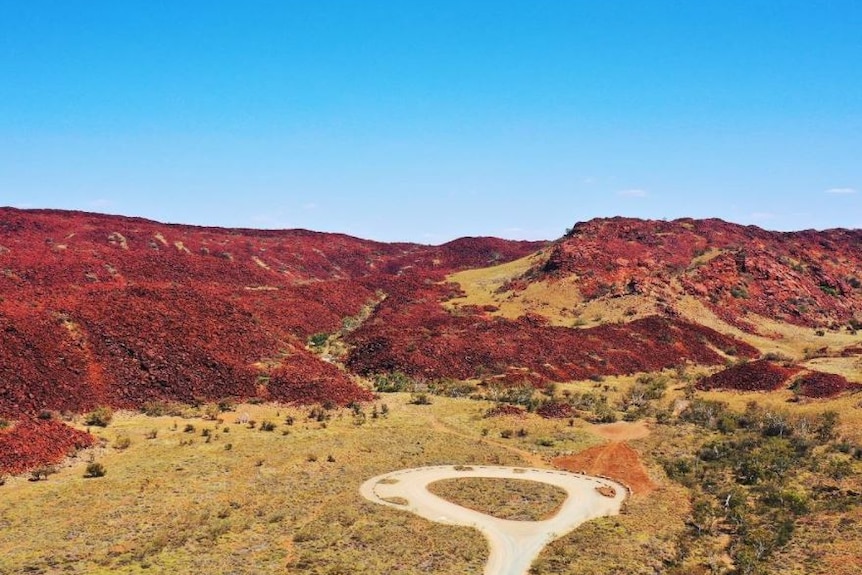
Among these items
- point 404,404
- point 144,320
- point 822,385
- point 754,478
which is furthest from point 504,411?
point 144,320

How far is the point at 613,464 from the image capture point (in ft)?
118

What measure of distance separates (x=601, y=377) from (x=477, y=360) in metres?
12.3

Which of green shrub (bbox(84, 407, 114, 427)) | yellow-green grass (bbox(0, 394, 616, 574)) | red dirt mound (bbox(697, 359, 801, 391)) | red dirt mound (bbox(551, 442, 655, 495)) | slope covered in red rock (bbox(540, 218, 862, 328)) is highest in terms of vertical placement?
slope covered in red rock (bbox(540, 218, 862, 328))

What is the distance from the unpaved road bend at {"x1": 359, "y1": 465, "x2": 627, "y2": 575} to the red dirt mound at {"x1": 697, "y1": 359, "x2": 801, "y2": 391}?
26.5m

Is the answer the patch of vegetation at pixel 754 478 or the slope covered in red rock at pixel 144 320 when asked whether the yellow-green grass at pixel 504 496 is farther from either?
the slope covered in red rock at pixel 144 320

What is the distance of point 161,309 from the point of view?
54.6 meters

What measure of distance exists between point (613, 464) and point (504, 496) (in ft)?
29.2

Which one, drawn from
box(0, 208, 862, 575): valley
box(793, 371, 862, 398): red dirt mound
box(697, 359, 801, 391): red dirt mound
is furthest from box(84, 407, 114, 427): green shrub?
box(793, 371, 862, 398): red dirt mound

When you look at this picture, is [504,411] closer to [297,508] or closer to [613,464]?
[613,464]

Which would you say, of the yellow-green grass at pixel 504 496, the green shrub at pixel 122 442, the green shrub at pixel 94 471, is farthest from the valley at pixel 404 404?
the yellow-green grass at pixel 504 496

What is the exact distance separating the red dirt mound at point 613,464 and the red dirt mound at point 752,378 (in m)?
19.8

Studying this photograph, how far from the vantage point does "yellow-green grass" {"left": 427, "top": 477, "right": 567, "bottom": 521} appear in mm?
28469

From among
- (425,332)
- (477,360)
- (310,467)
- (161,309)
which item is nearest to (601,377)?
(477,360)

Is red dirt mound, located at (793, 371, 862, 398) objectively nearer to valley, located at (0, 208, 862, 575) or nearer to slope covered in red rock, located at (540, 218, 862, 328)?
valley, located at (0, 208, 862, 575)
